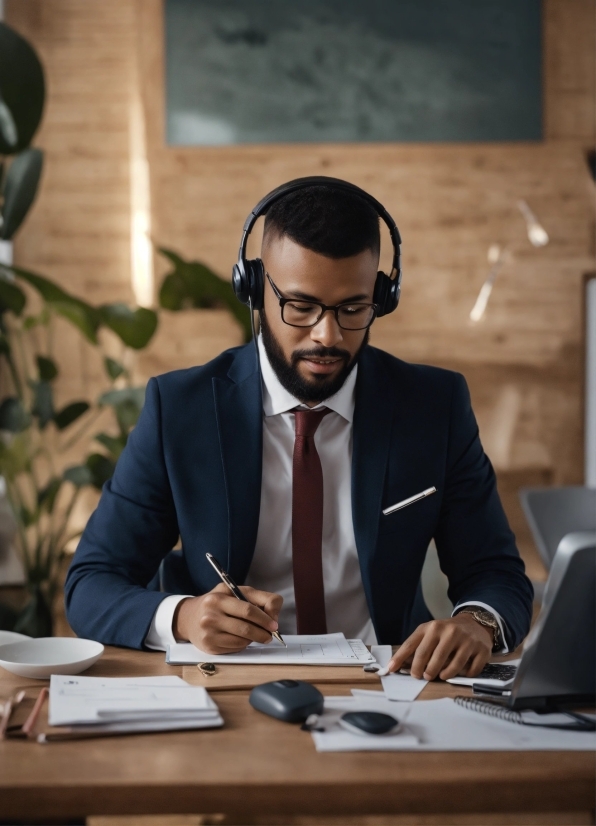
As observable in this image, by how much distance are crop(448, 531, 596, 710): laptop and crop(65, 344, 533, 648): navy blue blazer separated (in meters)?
0.43

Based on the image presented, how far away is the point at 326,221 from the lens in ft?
4.96

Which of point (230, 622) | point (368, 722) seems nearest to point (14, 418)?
point (230, 622)

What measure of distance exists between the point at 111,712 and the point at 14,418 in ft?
7.19

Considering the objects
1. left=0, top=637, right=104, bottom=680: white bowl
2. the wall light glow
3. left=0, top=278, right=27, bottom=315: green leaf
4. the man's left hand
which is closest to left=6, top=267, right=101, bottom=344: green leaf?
left=0, top=278, right=27, bottom=315: green leaf

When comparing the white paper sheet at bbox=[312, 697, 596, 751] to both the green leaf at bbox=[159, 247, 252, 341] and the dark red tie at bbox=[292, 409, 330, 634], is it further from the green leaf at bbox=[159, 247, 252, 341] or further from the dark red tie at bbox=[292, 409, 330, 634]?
the green leaf at bbox=[159, 247, 252, 341]

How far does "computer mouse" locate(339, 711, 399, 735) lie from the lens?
0.92 m

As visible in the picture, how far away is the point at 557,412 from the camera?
12.9 ft

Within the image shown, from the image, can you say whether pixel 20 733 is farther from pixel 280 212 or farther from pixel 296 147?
pixel 296 147

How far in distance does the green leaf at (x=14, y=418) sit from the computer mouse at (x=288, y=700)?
7.04ft

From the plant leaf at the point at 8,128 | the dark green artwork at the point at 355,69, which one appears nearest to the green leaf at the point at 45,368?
the plant leaf at the point at 8,128

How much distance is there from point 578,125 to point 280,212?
2.85 m

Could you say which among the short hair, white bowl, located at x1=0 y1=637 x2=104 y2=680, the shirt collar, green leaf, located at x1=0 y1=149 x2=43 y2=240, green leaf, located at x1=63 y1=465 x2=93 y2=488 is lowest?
green leaf, located at x1=63 y1=465 x2=93 y2=488

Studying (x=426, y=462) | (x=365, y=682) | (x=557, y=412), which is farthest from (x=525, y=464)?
(x=365, y=682)

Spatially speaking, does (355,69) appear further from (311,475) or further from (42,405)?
(311,475)
